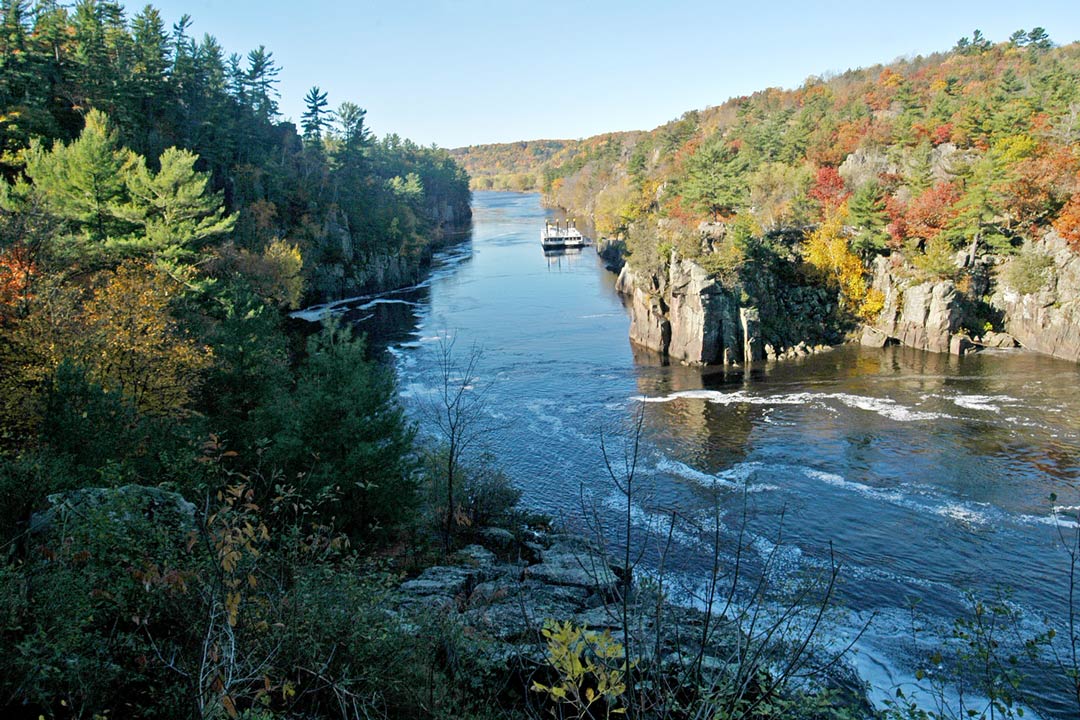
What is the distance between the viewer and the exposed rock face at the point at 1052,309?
1646 inches

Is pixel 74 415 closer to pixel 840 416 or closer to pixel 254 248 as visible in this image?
pixel 840 416

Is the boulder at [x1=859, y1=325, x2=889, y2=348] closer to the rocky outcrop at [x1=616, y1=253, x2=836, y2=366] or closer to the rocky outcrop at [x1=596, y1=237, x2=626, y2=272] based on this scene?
the rocky outcrop at [x1=616, y1=253, x2=836, y2=366]

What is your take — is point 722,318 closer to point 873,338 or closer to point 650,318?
point 650,318

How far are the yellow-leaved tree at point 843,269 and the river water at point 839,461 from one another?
17.4ft

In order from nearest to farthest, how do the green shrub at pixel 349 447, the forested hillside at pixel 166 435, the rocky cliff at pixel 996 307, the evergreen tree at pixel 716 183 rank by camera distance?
the forested hillside at pixel 166 435 < the green shrub at pixel 349 447 < the rocky cliff at pixel 996 307 < the evergreen tree at pixel 716 183

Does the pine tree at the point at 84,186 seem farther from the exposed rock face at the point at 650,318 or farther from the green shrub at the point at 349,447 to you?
the exposed rock face at the point at 650,318

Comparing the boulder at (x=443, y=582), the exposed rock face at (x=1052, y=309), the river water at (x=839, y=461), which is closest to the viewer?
the boulder at (x=443, y=582)

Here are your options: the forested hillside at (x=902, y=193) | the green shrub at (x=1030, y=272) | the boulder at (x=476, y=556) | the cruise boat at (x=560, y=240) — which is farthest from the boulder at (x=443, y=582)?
the cruise boat at (x=560, y=240)

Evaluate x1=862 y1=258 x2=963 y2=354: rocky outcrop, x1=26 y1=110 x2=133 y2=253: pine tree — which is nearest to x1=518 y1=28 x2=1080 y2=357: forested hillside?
x1=862 y1=258 x2=963 y2=354: rocky outcrop

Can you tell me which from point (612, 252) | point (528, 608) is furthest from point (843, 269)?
point (528, 608)

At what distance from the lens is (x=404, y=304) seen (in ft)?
217

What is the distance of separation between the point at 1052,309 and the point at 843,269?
13.5 metres

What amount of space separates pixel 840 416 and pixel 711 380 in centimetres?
927

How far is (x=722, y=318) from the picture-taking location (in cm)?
4516
